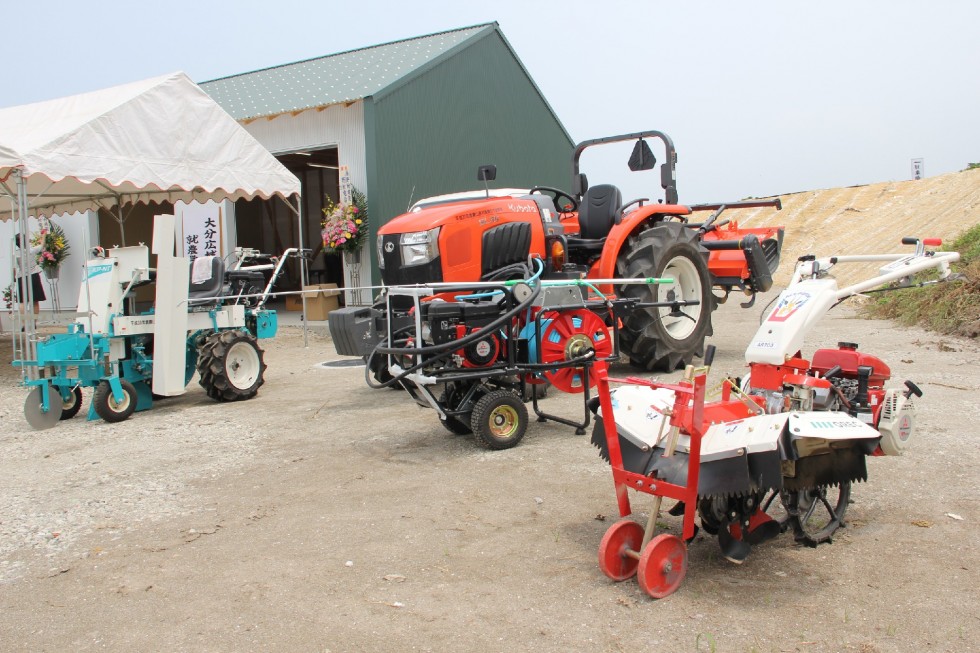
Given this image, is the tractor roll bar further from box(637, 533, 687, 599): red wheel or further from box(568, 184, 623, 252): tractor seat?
box(637, 533, 687, 599): red wheel

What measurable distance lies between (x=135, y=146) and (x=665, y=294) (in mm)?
5841

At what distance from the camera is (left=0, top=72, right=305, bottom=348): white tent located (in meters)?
8.31

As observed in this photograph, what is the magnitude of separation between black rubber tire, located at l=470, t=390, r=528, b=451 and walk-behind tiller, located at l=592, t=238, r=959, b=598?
1.64 meters

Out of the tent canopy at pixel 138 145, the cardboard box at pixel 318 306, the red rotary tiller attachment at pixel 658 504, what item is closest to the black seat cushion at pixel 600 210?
the red rotary tiller attachment at pixel 658 504

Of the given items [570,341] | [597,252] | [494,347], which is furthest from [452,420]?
[597,252]

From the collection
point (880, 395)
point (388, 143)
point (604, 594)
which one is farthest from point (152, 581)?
point (388, 143)

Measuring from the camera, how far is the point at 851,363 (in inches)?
155

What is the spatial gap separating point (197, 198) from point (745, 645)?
10.2m

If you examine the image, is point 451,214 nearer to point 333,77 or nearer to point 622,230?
point 622,230

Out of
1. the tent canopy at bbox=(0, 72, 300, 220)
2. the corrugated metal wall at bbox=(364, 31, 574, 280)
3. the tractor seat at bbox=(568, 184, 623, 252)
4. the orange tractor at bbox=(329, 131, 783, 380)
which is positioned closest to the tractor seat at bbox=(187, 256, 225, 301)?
the tent canopy at bbox=(0, 72, 300, 220)

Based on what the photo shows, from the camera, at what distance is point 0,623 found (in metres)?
3.12

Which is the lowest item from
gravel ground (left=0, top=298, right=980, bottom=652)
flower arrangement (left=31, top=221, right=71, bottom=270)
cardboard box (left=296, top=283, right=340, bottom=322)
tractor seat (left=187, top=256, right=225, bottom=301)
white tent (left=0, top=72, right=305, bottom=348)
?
gravel ground (left=0, top=298, right=980, bottom=652)

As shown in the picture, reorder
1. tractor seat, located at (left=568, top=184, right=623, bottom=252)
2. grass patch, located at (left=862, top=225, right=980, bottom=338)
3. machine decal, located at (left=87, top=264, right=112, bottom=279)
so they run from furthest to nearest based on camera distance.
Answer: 1. grass patch, located at (left=862, top=225, right=980, bottom=338)
2. tractor seat, located at (left=568, top=184, right=623, bottom=252)
3. machine decal, located at (left=87, top=264, right=112, bottom=279)

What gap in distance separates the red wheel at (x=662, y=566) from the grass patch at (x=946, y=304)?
709 centimetres
